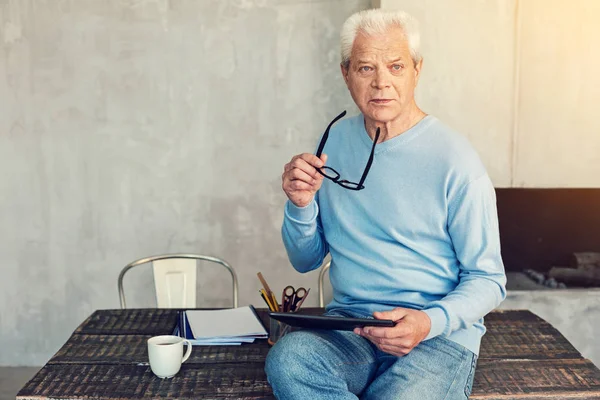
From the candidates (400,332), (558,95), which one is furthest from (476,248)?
(558,95)

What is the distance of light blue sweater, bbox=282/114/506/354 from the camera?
5.44 feet

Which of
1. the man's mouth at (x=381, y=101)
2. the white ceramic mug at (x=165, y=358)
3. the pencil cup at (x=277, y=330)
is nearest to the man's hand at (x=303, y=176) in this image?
the man's mouth at (x=381, y=101)

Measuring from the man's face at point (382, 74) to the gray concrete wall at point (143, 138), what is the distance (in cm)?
175

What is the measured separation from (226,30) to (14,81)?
45.8 inches

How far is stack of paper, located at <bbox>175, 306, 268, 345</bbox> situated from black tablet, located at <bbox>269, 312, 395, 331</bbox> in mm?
395

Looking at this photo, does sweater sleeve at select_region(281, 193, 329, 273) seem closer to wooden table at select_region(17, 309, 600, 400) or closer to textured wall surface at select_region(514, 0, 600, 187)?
wooden table at select_region(17, 309, 600, 400)

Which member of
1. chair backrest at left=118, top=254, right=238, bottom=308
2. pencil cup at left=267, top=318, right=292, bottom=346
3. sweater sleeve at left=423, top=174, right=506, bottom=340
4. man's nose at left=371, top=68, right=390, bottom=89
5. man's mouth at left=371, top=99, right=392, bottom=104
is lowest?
chair backrest at left=118, top=254, right=238, bottom=308

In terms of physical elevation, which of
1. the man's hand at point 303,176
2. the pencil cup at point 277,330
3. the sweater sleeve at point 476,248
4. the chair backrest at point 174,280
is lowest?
the chair backrest at point 174,280

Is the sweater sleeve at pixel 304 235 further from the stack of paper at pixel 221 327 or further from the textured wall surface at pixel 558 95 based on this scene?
the textured wall surface at pixel 558 95

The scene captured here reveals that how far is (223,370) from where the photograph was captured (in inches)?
65.9

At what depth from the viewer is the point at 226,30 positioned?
11.5 feet

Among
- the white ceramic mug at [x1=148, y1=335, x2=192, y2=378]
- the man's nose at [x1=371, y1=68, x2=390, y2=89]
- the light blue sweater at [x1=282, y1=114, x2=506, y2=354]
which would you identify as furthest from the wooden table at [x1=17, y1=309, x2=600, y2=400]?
the man's nose at [x1=371, y1=68, x2=390, y2=89]

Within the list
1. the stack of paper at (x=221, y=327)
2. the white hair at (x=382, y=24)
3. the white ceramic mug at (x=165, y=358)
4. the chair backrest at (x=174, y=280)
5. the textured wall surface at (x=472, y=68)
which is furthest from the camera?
the textured wall surface at (x=472, y=68)

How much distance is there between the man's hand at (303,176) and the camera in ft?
5.37
